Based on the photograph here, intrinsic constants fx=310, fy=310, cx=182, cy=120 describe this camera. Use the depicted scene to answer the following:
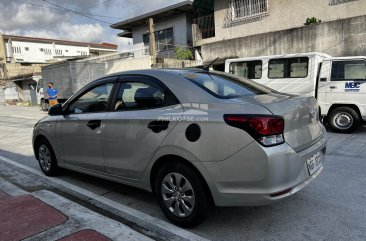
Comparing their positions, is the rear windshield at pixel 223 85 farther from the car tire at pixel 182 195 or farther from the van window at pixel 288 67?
the van window at pixel 288 67

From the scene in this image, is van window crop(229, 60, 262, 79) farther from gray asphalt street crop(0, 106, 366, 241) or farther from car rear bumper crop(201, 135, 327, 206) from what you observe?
car rear bumper crop(201, 135, 327, 206)

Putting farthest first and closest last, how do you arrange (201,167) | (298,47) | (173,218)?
(298,47) → (173,218) → (201,167)

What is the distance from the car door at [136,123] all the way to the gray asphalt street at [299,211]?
62 centimetres

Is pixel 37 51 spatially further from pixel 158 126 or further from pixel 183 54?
pixel 158 126

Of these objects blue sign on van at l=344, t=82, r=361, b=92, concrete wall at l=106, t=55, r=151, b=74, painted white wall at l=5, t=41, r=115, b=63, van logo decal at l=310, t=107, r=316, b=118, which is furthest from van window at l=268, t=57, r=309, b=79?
painted white wall at l=5, t=41, r=115, b=63

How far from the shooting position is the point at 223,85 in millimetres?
3479

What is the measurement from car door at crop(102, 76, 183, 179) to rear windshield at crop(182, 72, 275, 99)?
0.36m

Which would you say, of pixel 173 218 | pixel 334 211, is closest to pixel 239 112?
pixel 173 218

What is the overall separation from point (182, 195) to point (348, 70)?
6.25 m

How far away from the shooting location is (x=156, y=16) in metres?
21.8

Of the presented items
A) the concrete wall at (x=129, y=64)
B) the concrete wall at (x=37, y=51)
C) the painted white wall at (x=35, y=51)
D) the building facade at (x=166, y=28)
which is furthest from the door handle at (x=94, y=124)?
the concrete wall at (x=37, y=51)

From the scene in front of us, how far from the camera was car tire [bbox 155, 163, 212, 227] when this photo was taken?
9.76 feet

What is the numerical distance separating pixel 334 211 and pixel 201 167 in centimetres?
170

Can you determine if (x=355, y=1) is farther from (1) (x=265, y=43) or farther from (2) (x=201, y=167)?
(2) (x=201, y=167)
